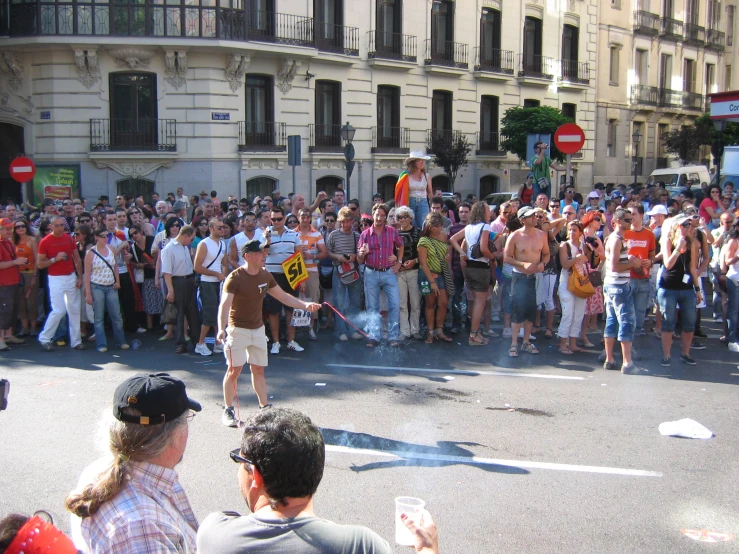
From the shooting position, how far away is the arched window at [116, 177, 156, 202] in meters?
24.1

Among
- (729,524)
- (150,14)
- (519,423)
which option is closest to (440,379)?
(519,423)

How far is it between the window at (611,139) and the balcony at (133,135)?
25.1 metres

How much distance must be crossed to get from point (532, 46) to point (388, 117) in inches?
381

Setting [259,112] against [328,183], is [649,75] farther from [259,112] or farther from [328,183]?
[259,112]

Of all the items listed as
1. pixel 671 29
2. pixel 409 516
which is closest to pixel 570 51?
pixel 671 29

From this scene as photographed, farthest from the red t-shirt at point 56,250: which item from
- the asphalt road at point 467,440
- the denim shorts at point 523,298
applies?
the denim shorts at point 523,298

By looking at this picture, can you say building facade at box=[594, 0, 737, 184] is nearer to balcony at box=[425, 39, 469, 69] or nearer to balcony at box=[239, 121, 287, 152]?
balcony at box=[425, 39, 469, 69]

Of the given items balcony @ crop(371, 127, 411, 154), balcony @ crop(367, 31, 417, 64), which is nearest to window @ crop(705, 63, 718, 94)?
balcony @ crop(367, 31, 417, 64)

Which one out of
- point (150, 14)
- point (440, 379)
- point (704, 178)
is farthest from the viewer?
point (704, 178)

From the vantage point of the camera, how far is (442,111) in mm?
32312

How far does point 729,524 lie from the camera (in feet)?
16.7

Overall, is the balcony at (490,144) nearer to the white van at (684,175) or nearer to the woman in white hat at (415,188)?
the white van at (684,175)

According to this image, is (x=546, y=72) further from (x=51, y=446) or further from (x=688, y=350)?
(x=51, y=446)

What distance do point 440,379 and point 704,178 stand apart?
24.4m
